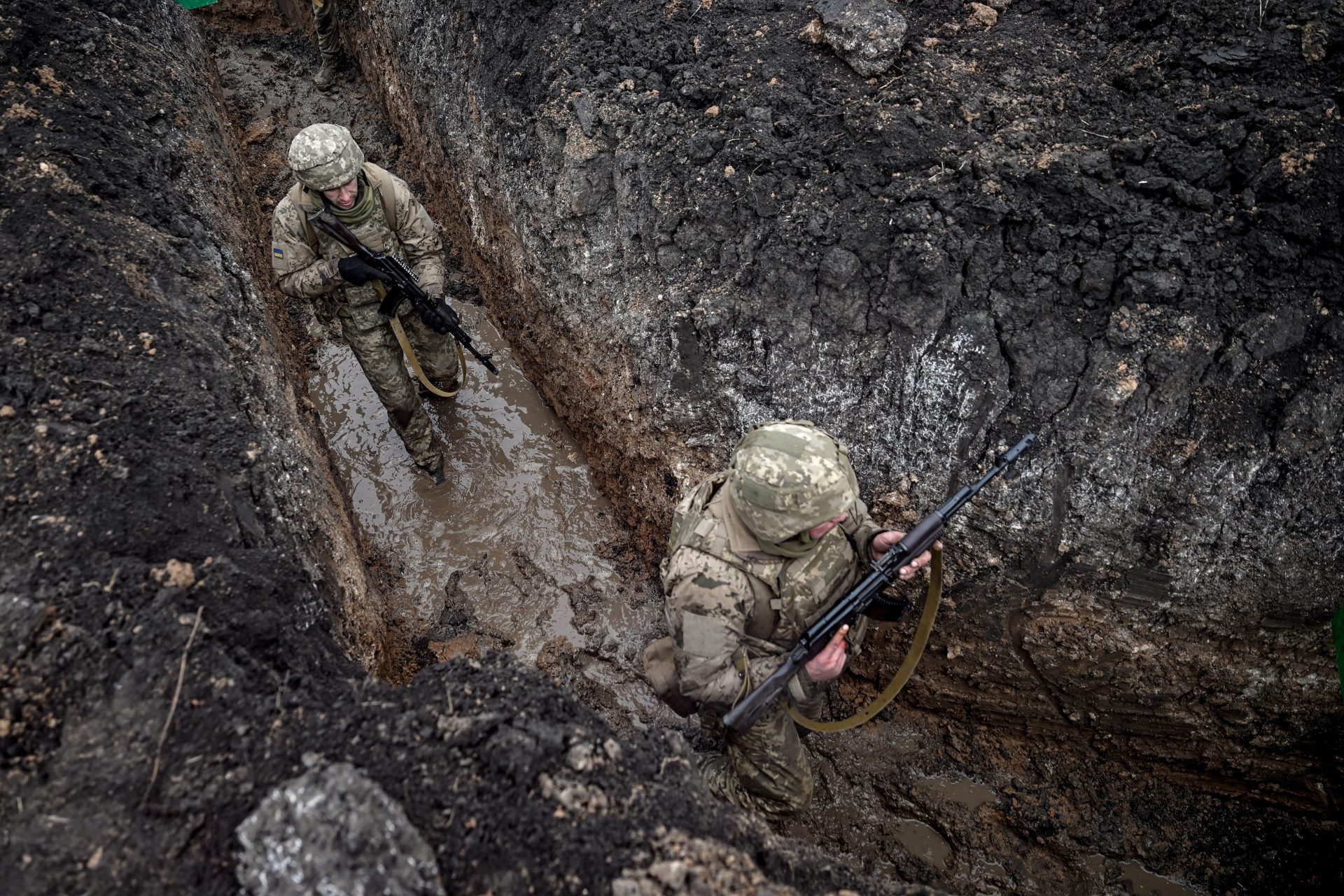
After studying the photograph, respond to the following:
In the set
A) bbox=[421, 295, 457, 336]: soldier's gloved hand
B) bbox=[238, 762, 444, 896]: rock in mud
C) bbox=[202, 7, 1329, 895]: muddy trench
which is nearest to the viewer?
bbox=[238, 762, 444, 896]: rock in mud

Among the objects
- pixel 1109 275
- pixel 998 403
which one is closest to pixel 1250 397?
pixel 1109 275

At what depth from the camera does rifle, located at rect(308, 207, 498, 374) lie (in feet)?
13.2

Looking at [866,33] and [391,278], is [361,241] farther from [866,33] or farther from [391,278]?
[866,33]

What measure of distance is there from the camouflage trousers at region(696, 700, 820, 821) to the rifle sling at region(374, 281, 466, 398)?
9.27 ft

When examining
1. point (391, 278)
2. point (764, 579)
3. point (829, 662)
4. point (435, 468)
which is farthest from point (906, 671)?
point (391, 278)

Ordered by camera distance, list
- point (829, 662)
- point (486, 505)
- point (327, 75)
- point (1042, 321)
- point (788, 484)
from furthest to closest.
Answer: point (327, 75) < point (486, 505) < point (1042, 321) < point (829, 662) < point (788, 484)

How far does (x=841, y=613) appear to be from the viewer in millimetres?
2881

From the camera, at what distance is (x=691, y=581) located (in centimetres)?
294

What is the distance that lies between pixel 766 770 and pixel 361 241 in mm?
3405

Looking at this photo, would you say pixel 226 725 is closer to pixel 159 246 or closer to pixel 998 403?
pixel 159 246

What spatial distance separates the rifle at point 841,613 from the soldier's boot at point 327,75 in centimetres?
688


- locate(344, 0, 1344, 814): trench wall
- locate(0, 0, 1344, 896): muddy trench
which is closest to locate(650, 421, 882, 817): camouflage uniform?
locate(0, 0, 1344, 896): muddy trench

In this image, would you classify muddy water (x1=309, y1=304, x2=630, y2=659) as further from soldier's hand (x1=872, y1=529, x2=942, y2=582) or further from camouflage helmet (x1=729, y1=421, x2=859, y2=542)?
camouflage helmet (x1=729, y1=421, x2=859, y2=542)

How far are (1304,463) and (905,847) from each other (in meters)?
2.40
